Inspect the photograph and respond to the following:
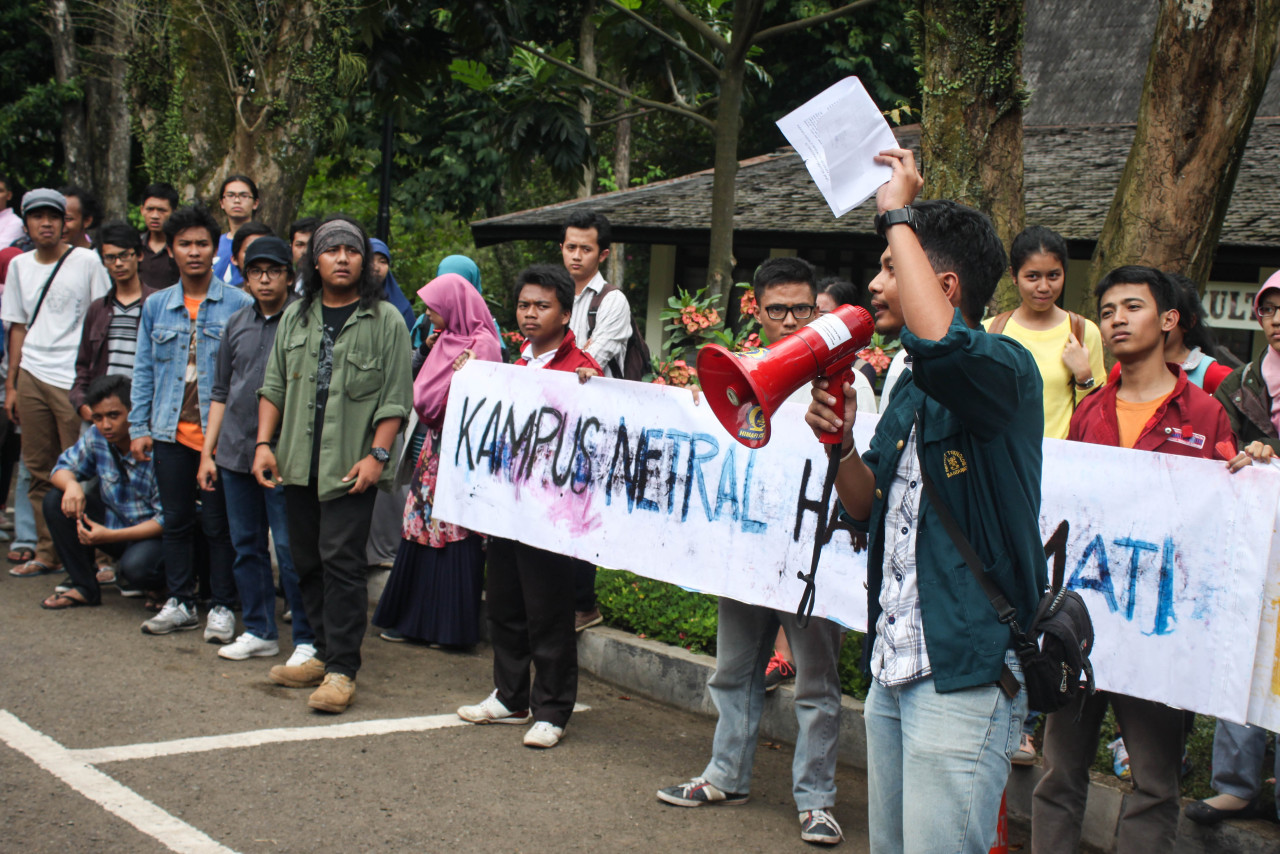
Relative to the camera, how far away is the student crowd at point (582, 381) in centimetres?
250

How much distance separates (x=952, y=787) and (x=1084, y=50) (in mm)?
16133

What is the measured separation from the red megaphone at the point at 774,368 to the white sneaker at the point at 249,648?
3.93 metres

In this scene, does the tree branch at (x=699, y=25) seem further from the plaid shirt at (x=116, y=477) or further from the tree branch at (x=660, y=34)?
the plaid shirt at (x=116, y=477)

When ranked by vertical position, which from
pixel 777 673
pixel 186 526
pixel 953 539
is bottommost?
pixel 777 673

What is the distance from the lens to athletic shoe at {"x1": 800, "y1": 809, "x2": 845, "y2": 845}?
411cm

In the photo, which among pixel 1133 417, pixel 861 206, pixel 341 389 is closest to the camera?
pixel 1133 417

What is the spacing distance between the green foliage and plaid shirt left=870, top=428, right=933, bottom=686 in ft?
9.08

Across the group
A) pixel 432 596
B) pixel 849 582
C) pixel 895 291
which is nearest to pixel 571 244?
pixel 432 596

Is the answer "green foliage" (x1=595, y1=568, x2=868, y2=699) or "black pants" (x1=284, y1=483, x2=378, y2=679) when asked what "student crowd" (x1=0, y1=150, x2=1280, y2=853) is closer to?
"black pants" (x1=284, y1=483, x2=378, y2=679)

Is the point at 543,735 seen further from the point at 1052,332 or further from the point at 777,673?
the point at 1052,332

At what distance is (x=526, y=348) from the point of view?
5637 mm

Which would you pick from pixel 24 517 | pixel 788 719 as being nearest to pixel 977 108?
pixel 788 719

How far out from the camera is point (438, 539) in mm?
6215

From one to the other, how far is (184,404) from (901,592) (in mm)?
4701
